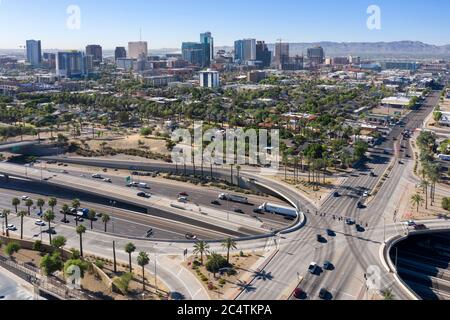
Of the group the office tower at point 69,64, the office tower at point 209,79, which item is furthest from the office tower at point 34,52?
the office tower at point 209,79

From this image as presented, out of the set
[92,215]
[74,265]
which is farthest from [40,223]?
[74,265]

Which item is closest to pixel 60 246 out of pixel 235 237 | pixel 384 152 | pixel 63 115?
pixel 235 237

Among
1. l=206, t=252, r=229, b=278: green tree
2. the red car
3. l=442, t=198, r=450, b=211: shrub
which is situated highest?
l=442, t=198, r=450, b=211: shrub

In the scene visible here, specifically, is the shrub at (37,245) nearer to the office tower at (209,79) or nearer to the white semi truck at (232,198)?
the white semi truck at (232,198)

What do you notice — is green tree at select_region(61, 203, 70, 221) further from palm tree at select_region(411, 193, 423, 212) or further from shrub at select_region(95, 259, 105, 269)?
palm tree at select_region(411, 193, 423, 212)

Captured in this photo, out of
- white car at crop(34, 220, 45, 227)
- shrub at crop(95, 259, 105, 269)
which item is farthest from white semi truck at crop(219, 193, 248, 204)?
white car at crop(34, 220, 45, 227)
